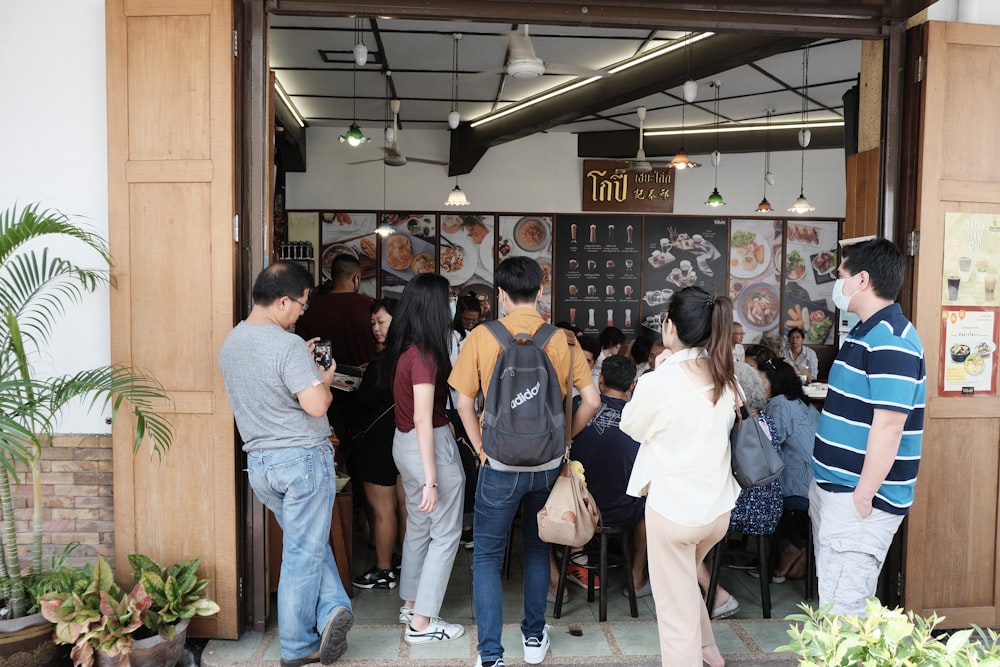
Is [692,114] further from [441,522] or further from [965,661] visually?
[965,661]

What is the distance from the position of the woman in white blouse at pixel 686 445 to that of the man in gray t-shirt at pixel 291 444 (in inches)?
46.9

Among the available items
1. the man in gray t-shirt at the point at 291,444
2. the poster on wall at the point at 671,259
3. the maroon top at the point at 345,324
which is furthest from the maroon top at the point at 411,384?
the poster on wall at the point at 671,259

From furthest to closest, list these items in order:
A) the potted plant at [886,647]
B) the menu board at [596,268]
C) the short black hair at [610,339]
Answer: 1. the menu board at [596,268]
2. the short black hair at [610,339]
3. the potted plant at [886,647]

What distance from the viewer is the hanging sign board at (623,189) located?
9141mm

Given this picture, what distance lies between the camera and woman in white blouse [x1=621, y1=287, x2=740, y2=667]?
2.40 m

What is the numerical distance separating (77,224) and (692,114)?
22.8 feet

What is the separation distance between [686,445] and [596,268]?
22.3ft

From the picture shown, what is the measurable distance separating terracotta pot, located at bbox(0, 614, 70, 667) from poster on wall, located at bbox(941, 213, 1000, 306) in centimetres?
385

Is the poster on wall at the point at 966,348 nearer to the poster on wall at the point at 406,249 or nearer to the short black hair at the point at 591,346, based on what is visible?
the short black hair at the point at 591,346

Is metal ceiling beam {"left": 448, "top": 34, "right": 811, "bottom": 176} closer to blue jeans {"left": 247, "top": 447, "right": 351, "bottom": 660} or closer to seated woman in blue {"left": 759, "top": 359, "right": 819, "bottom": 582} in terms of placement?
seated woman in blue {"left": 759, "top": 359, "right": 819, "bottom": 582}

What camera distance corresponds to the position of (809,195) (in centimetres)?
942

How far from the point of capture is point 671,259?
9.16 meters

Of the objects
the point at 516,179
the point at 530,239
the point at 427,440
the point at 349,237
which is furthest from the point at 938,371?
the point at 349,237

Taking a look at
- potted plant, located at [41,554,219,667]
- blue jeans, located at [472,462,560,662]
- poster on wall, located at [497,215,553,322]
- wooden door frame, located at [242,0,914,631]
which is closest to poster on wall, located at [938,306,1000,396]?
wooden door frame, located at [242,0,914,631]
